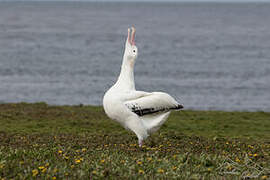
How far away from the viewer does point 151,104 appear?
12.0 m

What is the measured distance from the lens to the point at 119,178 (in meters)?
8.73

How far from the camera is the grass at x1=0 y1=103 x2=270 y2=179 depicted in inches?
359

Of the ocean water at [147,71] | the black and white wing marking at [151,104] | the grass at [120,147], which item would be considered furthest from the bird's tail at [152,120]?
the ocean water at [147,71]

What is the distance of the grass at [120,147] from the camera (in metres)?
9.12

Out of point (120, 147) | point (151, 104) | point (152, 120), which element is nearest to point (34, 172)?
point (120, 147)

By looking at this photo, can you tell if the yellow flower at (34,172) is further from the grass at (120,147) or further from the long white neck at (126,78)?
the long white neck at (126,78)

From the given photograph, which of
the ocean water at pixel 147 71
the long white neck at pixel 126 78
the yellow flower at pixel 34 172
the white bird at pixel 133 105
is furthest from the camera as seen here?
the ocean water at pixel 147 71

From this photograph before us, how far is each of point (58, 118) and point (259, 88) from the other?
62.9 ft

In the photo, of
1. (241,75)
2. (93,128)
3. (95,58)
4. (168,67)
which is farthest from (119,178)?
(95,58)

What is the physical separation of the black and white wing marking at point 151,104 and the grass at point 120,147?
840 millimetres

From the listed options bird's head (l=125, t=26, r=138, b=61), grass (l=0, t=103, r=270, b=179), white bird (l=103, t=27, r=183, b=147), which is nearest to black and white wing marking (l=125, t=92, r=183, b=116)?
white bird (l=103, t=27, r=183, b=147)

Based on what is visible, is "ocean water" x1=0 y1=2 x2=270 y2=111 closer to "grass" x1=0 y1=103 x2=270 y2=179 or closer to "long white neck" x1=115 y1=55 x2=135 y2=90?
"grass" x1=0 y1=103 x2=270 y2=179

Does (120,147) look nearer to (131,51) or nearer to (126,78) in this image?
(126,78)

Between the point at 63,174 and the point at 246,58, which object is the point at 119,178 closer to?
the point at 63,174
